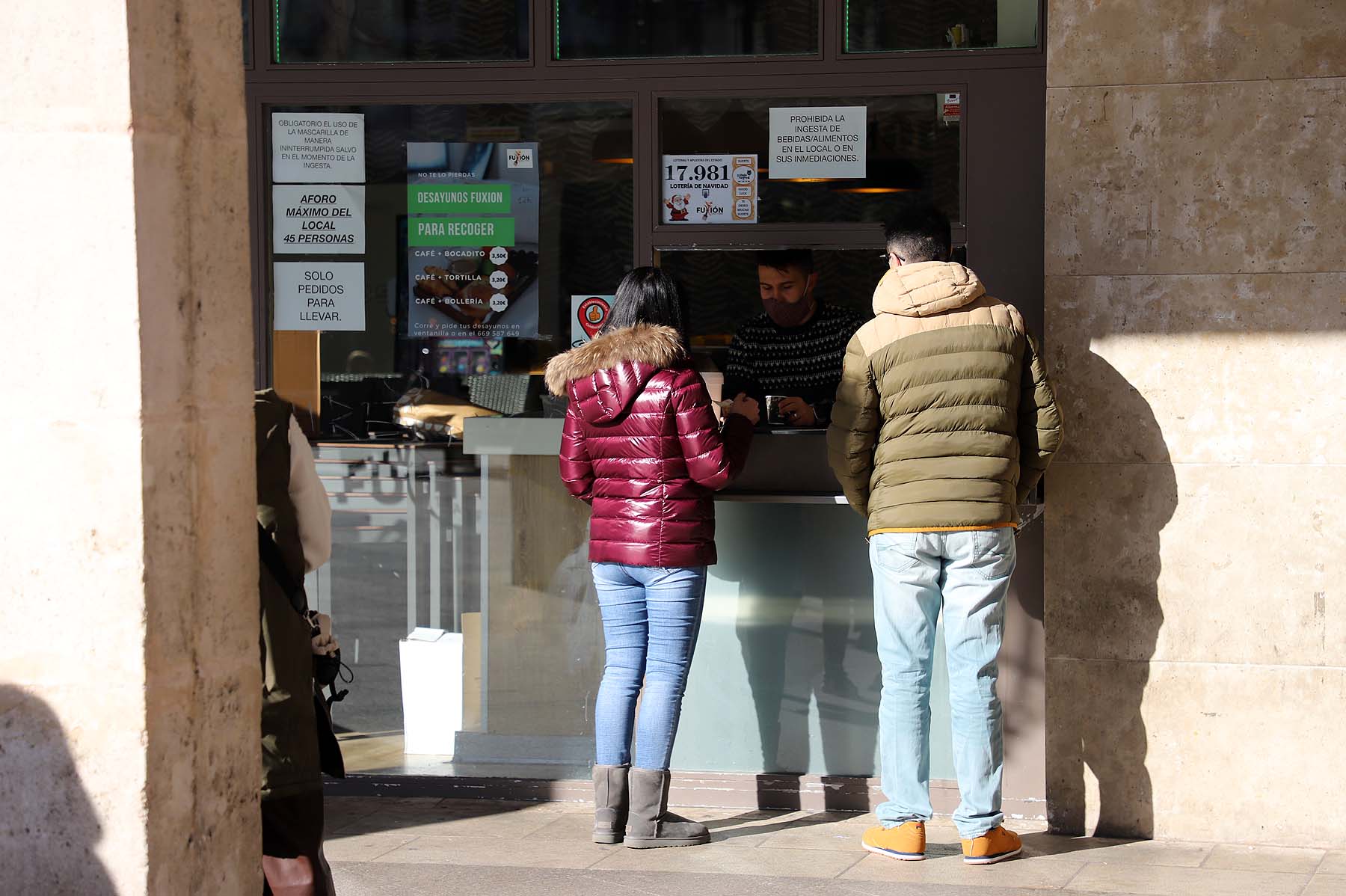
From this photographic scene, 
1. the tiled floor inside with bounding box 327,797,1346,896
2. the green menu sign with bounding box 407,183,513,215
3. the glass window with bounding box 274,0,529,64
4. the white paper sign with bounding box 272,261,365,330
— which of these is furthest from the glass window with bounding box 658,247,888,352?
the tiled floor inside with bounding box 327,797,1346,896

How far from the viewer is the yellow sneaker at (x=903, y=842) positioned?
482 centimetres

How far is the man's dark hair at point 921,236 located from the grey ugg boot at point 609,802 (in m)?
1.91

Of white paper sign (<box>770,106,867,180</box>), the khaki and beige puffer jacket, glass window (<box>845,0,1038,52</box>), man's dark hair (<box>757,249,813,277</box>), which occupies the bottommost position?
the khaki and beige puffer jacket

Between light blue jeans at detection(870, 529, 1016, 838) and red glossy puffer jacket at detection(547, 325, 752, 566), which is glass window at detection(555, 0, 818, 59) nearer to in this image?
red glossy puffer jacket at detection(547, 325, 752, 566)

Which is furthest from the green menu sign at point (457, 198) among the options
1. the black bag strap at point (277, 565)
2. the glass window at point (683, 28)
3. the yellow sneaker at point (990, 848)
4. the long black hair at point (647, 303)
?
the yellow sneaker at point (990, 848)

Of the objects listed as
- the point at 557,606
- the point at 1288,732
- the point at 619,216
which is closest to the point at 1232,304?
the point at 1288,732

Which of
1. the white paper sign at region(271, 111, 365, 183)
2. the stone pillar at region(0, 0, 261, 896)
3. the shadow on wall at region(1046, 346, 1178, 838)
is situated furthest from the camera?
the white paper sign at region(271, 111, 365, 183)

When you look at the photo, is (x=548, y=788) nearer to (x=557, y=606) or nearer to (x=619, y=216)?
(x=557, y=606)

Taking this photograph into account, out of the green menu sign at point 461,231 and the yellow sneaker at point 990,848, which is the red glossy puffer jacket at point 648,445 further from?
the yellow sneaker at point 990,848

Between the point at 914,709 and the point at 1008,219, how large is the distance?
1.74 meters

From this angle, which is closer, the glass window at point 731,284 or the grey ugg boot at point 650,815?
the grey ugg boot at point 650,815

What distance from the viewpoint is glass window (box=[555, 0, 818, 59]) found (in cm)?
551

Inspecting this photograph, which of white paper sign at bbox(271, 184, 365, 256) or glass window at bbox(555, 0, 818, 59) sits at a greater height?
glass window at bbox(555, 0, 818, 59)

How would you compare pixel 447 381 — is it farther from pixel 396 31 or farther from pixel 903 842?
pixel 903 842
